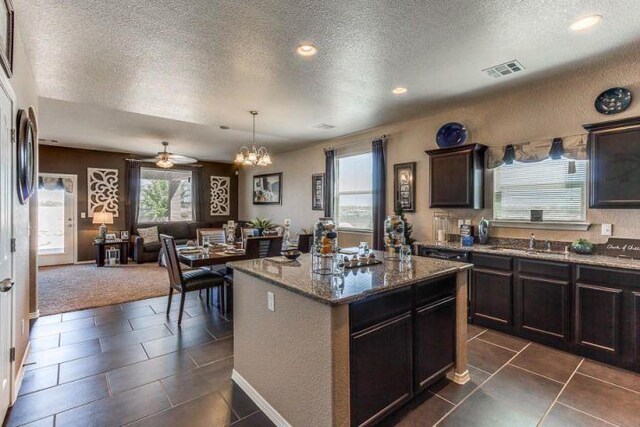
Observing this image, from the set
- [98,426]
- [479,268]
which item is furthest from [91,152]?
[479,268]

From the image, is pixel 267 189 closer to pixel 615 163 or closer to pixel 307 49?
pixel 307 49

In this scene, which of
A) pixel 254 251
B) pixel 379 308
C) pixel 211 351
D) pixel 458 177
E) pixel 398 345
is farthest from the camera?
pixel 254 251

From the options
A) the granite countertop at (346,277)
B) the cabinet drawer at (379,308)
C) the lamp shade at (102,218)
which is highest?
the lamp shade at (102,218)

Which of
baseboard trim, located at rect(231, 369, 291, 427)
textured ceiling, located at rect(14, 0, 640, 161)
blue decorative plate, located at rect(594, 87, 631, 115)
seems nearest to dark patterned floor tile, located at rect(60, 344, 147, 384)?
baseboard trim, located at rect(231, 369, 291, 427)

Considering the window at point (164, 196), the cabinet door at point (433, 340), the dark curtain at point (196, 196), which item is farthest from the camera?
the dark curtain at point (196, 196)

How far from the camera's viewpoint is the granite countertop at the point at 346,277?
1737mm

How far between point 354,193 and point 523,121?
2932 millimetres

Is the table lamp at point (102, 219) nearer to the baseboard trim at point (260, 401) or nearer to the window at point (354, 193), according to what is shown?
the window at point (354, 193)

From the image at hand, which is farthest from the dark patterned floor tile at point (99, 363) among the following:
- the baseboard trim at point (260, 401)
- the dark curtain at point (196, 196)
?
the dark curtain at point (196, 196)

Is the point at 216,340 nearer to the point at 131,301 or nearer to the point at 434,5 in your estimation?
the point at 131,301

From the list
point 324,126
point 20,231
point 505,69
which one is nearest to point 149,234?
point 324,126

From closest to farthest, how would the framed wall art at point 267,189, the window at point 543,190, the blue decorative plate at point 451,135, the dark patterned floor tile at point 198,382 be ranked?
the dark patterned floor tile at point 198,382 < the window at point 543,190 < the blue decorative plate at point 451,135 < the framed wall art at point 267,189

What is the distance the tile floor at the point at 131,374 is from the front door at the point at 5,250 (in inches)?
12.1

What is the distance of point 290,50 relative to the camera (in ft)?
8.99
